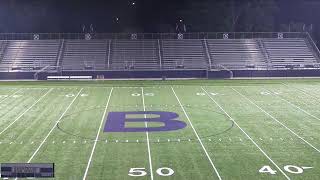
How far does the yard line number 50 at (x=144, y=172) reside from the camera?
1237 cm

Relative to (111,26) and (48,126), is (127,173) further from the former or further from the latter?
(111,26)

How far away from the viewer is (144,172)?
1252 cm

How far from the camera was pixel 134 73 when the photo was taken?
3491cm

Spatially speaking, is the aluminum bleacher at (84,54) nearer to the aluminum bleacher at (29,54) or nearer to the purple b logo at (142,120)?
the aluminum bleacher at (29,54)

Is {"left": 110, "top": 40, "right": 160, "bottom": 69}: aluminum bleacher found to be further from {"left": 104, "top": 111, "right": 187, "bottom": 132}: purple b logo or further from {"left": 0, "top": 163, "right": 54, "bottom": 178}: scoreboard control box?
{"left": 0, "top": 163, "right": 54, "bottom": 178}: scoreboard control box

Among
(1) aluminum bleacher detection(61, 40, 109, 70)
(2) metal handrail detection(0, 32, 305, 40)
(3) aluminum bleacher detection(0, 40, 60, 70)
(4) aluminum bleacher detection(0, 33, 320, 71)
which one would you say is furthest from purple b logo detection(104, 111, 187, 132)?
(2) metal handrail detection(0, 32, 305, 40)

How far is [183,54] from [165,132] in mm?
21976

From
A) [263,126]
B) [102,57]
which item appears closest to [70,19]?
[102,57]

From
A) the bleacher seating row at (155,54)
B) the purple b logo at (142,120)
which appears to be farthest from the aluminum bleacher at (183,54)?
the purple b logo at (142,120)

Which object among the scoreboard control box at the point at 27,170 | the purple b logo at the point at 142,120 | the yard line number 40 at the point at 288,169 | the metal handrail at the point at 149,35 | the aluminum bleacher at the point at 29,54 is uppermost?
the metal handrail at the point at 149,35

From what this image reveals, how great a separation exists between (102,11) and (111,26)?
132cm

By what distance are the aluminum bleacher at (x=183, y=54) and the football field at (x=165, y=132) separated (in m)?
9.12

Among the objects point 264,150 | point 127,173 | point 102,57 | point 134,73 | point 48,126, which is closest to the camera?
point 127,173

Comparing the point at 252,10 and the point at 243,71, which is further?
the point at 252,10
